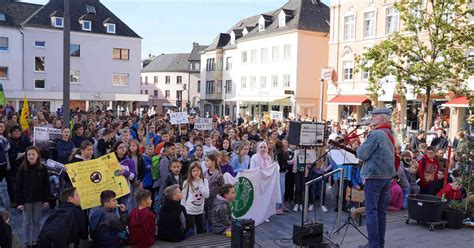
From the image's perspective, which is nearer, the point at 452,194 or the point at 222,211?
the point at 222,211

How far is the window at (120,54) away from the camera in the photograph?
52469 millimetres

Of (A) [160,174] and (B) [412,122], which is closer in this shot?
(A) [160,174]

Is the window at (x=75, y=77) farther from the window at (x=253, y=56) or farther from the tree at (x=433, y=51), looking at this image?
the tree at (x=433, y=51)

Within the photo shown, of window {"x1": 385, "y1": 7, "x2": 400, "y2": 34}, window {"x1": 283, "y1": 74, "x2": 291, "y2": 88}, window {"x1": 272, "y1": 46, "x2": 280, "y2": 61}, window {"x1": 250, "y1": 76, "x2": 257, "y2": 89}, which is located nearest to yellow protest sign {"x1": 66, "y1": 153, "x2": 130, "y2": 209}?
window {"x1": 385, "y1": 7, "x2": 400, "y2": 34}

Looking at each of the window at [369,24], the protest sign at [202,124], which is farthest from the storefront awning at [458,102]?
the protest sign at [202,124]

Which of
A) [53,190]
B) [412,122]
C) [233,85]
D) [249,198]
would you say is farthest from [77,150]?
[233,85]

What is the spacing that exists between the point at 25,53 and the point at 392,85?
37.8 metres

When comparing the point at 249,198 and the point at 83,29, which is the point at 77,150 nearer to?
the point at 249,198

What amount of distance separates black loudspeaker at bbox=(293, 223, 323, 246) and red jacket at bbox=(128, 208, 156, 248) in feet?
7.65

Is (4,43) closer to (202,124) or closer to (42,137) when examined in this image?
(202,124)

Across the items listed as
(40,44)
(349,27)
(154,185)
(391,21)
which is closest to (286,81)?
(349,27)

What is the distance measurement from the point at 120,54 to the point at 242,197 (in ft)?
153

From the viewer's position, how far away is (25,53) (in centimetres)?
4753

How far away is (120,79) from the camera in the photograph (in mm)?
52719
